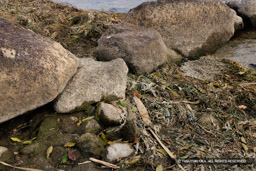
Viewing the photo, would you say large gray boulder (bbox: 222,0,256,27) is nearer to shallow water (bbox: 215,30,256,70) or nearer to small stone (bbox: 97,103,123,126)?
shallow water (bbox: 215,30,256,70)

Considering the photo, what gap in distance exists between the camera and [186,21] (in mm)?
4613

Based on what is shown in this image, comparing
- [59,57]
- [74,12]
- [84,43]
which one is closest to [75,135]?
[59,57]

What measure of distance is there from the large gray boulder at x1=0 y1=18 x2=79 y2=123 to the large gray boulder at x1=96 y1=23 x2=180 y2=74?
108cm

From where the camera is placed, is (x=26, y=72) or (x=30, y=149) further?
(x=26, y=72)

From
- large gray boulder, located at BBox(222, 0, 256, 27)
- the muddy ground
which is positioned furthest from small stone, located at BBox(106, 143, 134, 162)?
large gray boulder, located at BBox(222, 0, 256, 27)

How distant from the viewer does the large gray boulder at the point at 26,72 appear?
227 centimetres

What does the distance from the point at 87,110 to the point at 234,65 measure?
306 centimetres

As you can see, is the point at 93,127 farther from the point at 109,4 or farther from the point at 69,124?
the point at 109,4

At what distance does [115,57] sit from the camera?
3.57m

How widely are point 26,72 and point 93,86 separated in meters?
0.78

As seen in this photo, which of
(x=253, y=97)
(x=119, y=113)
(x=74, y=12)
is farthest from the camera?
(x=74, y=12)

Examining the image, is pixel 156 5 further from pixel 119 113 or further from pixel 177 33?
pixel 119 113

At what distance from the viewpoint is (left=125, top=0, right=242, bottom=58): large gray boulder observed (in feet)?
14.6

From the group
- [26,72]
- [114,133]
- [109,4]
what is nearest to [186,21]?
[114,133]
